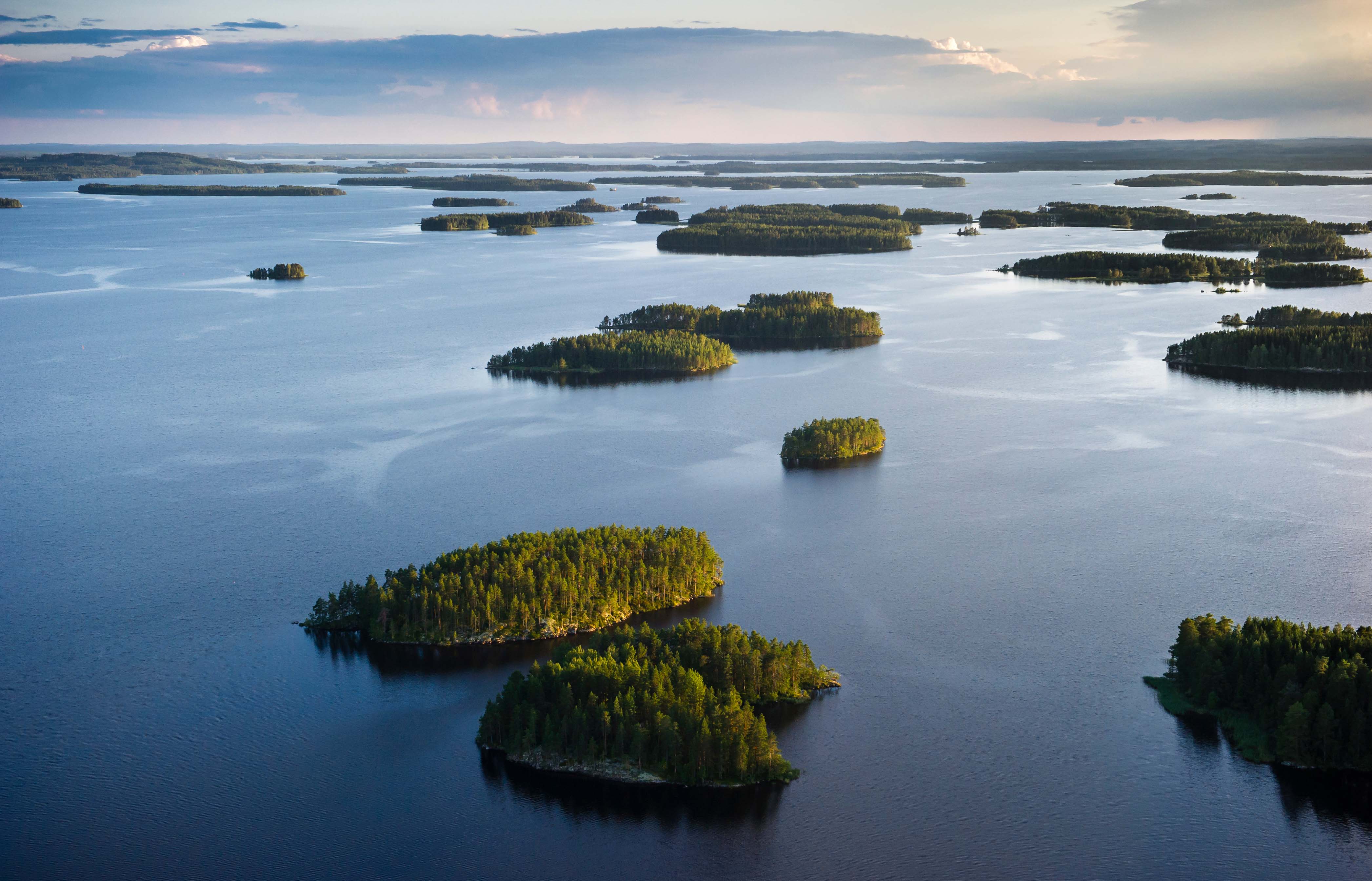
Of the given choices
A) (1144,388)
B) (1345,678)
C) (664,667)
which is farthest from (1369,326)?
(664,667)

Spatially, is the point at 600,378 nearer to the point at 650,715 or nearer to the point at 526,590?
the point at 526,590

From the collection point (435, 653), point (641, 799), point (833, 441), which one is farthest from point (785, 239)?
point (641, 799)

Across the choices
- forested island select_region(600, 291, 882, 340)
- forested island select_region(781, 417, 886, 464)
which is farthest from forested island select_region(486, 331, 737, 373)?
forested island select_region(781, 417, 886, 464)

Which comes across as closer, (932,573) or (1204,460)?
(932,573)

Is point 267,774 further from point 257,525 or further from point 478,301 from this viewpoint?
point 478,301

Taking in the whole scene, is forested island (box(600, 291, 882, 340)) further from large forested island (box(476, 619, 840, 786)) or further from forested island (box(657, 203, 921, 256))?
large forested island (box(476, 619, 840, 786))

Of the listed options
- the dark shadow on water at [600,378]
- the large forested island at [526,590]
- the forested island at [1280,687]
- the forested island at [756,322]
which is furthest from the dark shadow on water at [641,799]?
the forested island at [756,322]

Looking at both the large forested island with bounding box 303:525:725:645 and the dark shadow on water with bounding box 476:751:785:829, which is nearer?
the dark shadow on water with bounding box 476:751:785:829
